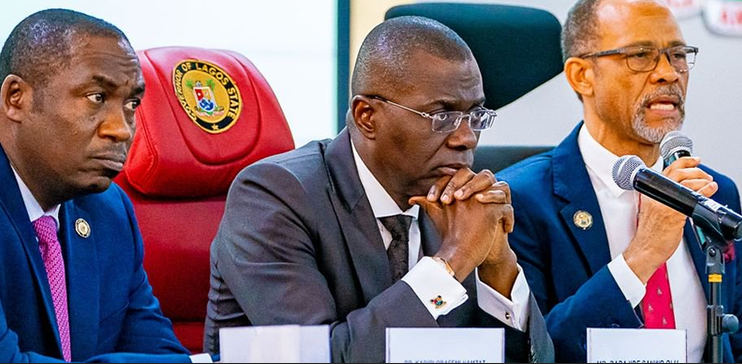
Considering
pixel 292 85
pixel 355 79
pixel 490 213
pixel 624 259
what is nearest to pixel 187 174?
pixel 355 79

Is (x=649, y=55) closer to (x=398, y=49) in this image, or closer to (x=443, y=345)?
(x=398, y=49)

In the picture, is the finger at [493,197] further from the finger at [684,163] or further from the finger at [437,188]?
the finger at [684,163]

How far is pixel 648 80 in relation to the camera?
2578 mm

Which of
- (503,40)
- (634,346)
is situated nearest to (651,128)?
(503,40)

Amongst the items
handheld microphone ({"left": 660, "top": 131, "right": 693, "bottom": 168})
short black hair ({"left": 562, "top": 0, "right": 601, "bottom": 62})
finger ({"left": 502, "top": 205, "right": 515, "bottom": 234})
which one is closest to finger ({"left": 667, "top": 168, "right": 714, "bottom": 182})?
handheld microphone ({"left": 660, "top": 131, "right": 693, "bottom": 168})

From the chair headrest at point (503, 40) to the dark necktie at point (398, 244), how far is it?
1.98 feet

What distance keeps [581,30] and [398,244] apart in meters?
0.81

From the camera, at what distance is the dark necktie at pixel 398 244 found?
85.9 inches

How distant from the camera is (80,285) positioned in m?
2.03

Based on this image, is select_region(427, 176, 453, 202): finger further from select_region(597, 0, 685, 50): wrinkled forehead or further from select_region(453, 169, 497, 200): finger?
select_region(597, 0, 685, 50): wrinkled forehead

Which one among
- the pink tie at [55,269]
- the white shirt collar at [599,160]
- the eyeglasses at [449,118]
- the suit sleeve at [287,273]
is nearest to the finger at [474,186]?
the eyeglasses at [449,118]

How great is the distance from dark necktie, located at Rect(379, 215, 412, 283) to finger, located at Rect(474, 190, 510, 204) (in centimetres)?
18

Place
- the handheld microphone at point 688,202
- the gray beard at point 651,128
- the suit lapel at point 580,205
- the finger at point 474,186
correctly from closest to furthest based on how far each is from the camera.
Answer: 1. the handheld microphone at point 688,202
2. the finger at point 474,186
3. the suit lapel at point 580,205
4. the gray beard at point 651,128

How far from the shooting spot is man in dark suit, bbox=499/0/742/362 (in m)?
2.31
